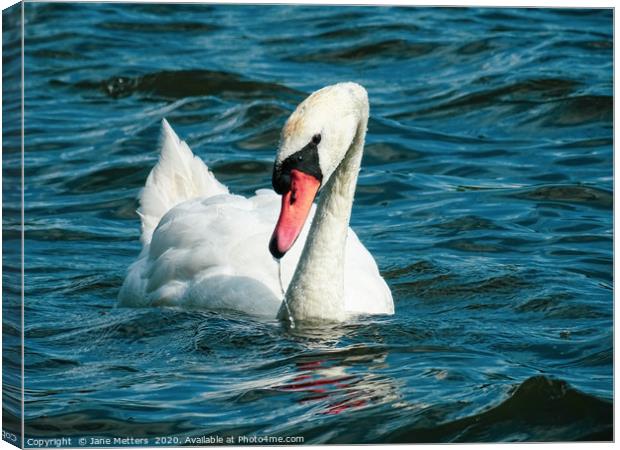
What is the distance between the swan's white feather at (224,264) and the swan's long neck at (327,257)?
189 mm

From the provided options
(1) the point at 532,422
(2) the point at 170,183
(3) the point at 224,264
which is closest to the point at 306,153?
(3) the point at 224,264

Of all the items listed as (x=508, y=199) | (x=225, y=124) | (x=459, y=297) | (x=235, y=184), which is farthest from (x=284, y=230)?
(x=225, y=124)

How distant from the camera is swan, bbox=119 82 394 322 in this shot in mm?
6469

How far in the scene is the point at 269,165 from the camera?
11055 millimetres

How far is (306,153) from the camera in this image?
649 centimetres

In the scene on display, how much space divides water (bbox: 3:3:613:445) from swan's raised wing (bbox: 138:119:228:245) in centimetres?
47

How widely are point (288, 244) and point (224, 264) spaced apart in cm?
143

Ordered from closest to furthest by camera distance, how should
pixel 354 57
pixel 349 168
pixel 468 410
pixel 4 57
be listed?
pixel 4 57, pixel 468 410, pixel 349 168, pixel 354 57

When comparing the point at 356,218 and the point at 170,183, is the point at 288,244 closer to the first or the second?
the point at 170,183

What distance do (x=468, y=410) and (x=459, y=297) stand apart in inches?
87.8

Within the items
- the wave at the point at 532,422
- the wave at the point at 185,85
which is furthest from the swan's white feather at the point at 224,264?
the wave at the point at 185,85

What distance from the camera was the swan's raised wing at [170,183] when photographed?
890cm

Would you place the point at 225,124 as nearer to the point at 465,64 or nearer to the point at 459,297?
the point at 465,64

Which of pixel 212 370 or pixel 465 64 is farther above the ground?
pixel 465 64
